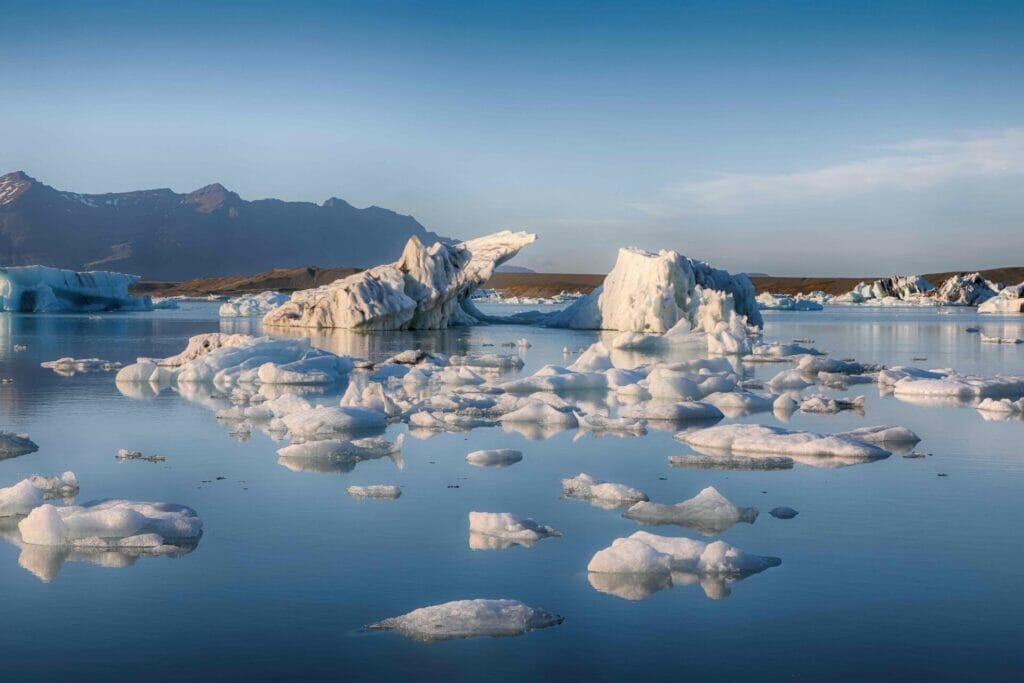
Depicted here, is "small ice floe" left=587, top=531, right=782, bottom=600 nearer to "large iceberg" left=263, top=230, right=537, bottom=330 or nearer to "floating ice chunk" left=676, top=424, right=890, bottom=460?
"floating ice chunk" left=676, top=424, right=890, bottom=460

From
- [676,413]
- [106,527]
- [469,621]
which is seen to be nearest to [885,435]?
[676,413]

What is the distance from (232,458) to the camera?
22.1 ft

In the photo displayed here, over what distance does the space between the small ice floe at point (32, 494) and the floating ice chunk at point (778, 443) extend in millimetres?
3882

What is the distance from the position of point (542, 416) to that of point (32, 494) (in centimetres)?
434

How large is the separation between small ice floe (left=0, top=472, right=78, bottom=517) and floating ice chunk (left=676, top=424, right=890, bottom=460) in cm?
388

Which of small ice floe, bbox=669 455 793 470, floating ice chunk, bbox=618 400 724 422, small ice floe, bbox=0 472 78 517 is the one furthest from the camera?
floating ice chunk, bbox=618 400 724 422

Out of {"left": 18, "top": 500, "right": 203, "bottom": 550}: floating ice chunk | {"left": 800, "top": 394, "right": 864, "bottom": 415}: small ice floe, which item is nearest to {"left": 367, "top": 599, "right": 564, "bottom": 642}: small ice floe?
{"left": 18, "top": 500, "right": 203, "bottom": 550}: floating ice chunk

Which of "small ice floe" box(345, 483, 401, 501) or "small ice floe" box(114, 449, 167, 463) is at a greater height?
"small ice floe" box(114, 449, 167, 463)

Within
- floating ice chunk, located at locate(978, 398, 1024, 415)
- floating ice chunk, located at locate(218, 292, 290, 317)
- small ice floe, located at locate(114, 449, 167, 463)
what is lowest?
floating ice chunk, located at locate(978, 398, 1024, 415)

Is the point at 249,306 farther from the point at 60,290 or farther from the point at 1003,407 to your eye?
the point at 1003,407

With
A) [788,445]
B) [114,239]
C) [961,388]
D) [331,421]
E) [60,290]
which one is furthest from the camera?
[114,239]

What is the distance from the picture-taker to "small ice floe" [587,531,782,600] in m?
3.94

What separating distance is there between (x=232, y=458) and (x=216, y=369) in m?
5.37

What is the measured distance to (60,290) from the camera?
40750 mm
